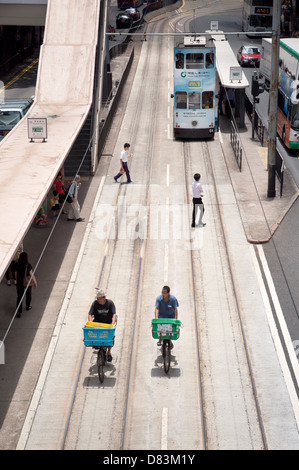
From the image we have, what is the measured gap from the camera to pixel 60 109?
31297mm

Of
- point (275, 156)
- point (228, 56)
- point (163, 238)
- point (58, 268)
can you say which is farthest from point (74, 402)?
point (228, 56)

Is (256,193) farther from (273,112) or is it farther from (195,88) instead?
(195,88)

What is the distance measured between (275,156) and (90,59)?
470 inches

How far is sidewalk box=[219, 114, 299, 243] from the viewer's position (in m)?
24.6

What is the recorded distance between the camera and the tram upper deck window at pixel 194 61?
113 feet

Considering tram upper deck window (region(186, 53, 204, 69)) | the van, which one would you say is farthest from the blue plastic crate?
tram upper deck window (region(186, 53, 204, 69))

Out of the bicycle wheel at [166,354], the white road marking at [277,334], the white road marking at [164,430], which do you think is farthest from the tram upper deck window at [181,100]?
the white road marking at [164,430]

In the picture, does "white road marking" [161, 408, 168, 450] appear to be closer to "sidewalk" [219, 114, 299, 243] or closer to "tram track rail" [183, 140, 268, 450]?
"tram track rail" [183, 140, 268, 450]

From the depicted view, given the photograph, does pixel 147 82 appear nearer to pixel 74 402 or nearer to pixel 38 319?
pixel 38 319

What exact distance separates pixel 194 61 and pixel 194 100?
5.69 feet

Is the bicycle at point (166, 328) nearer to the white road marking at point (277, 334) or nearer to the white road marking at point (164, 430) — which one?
the white road marking at point (164, 430)

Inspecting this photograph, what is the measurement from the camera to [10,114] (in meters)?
34.0

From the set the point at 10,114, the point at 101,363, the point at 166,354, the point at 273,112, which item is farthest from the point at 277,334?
the point at 10,114

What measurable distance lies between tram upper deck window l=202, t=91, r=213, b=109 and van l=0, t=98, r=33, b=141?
26.5ft
